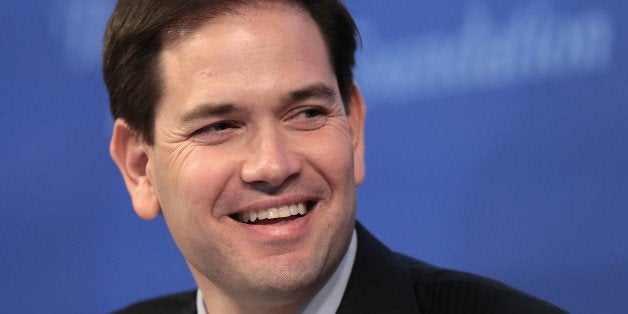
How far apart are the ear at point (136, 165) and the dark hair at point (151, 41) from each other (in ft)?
0.10

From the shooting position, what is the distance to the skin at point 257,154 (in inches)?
70.3

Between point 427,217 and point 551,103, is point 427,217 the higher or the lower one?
the lower one

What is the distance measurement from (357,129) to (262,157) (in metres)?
0.39

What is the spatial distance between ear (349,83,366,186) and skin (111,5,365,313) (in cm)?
11

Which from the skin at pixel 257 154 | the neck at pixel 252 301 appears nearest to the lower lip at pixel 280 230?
the skin at pixel 257 154

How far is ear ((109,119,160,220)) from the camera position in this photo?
2043 mm

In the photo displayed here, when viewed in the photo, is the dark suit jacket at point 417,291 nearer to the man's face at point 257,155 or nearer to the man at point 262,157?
the man at point 262,157

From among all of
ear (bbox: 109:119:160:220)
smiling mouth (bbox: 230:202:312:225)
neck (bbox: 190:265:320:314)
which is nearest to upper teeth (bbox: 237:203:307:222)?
smiling mouth (bbox: 230:202:312:225)

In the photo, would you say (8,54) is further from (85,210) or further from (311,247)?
(311,247)

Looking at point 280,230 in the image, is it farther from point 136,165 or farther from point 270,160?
point 136,165

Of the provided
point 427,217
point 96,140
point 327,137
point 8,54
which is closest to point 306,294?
point 327,137

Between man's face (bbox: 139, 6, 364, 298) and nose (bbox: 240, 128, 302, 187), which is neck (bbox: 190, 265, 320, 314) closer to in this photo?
man's face (bbox: 139, 6, 364, 298)

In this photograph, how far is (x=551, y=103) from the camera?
106 inches

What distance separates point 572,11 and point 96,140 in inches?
62.6
